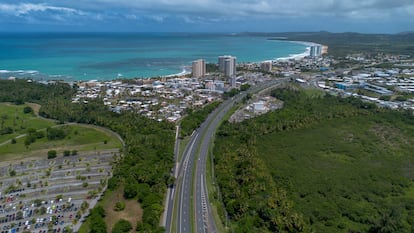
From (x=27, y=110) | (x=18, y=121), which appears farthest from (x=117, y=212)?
(x=27, y=110)

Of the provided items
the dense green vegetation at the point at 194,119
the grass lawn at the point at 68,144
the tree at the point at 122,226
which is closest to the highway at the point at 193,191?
the dense green vegetation at the point at 194,119

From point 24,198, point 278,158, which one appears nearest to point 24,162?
point 24,198

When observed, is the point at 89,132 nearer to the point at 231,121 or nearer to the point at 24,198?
the point at 24,198

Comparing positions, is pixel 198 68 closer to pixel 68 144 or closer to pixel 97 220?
pixel 68 144

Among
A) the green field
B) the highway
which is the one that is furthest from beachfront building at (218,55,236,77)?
the green field

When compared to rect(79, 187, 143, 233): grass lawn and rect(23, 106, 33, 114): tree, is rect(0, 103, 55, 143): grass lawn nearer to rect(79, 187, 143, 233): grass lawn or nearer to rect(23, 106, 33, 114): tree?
rect(23, 106, 33, 114): tree

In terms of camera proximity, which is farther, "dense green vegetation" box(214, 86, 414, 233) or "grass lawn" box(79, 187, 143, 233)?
"dense green vegetation" box(214, 86, 414, 233)

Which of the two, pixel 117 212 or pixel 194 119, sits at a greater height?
pixel 194 119
